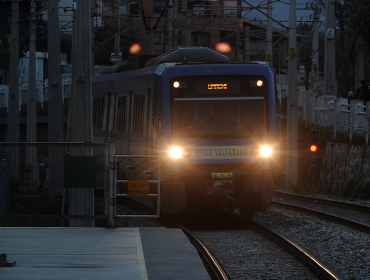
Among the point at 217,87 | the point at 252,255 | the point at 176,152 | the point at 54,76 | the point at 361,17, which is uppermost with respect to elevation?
the point at 361,17

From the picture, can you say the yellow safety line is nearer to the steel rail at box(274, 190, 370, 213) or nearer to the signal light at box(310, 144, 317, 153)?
the steel rail at box(274, 190, 370, 213)

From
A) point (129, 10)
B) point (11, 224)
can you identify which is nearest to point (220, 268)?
point (11, 224)

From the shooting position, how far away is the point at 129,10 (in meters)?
80.1

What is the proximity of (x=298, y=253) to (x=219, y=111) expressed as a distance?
4077 millimetres

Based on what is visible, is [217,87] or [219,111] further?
[217,87]

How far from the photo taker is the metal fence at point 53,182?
40.5ft

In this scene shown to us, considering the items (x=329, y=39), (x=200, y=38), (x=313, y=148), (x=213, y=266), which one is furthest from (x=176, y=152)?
(x=200, y=38)

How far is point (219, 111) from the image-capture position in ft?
48.9

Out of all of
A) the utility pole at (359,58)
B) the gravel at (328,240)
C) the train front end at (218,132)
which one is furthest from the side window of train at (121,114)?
the utility pole at (359,58)

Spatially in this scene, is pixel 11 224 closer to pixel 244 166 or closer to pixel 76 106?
pixel 76 106

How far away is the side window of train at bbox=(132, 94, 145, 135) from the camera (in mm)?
17297

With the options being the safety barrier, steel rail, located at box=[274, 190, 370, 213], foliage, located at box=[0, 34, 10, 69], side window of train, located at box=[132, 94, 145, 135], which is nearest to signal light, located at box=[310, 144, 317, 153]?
steel rail, located at box=[274, 190, 370, 213]

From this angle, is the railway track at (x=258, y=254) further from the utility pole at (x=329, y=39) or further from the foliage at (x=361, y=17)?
the foliage at (x=361, y=17)

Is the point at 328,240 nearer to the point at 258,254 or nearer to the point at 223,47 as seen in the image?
the point at 258,254
